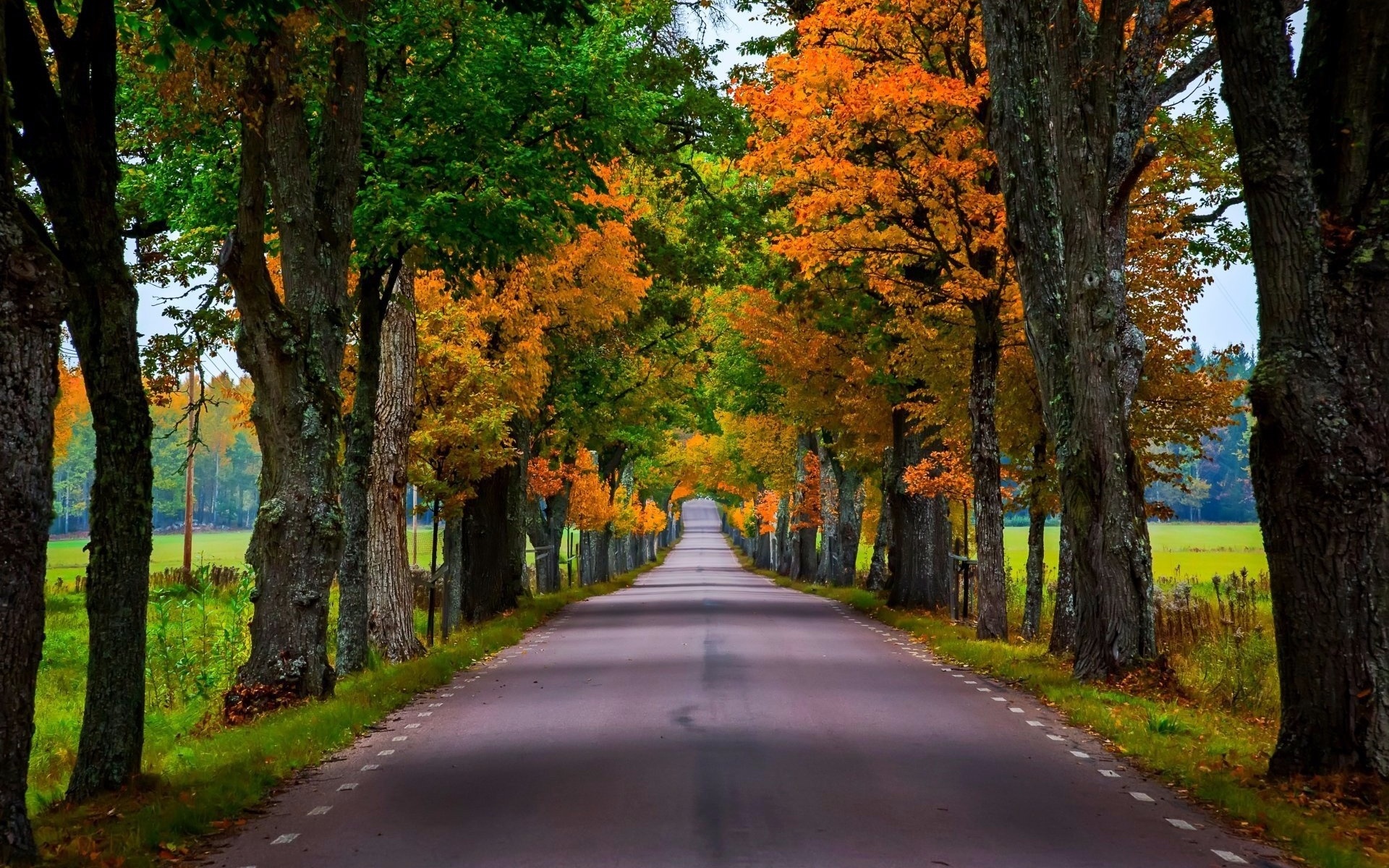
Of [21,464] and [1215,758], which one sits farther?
[1215,758]

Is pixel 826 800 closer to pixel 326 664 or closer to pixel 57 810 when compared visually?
pixel 57 810

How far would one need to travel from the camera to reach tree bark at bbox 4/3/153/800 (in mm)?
9664

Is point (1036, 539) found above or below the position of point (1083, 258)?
below

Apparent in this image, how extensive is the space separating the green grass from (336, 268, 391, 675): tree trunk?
48.6ft

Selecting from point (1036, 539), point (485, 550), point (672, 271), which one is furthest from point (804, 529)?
point (1036, 539)

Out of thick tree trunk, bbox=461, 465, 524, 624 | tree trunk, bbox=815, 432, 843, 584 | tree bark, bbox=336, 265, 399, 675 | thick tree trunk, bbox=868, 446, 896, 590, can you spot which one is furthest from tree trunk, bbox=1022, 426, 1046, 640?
tree trunk, bbox=815, 432, 843, 584

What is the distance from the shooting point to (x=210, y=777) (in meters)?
10.5

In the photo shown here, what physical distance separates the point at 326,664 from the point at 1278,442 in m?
10.00

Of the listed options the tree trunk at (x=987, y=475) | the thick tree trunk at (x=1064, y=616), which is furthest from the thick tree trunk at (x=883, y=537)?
the thick tree trunk at (x=1064, y=616)

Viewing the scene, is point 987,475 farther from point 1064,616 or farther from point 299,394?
point 299,394

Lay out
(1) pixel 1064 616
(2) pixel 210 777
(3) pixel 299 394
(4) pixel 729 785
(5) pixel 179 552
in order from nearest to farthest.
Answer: (4) pixel 729 785 < (2) pixel 210 777 < (3) pixel 299 394 < (1) pixel 1064 616 < (5) pixel 179 552

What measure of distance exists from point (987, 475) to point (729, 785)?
13.7 meters

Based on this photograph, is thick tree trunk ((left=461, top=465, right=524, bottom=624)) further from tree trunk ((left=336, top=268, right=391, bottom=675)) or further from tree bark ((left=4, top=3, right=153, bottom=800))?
tree bark ((left=4, top=3, right=153, bottom=800))

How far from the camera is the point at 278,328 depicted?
1473 centimetres
